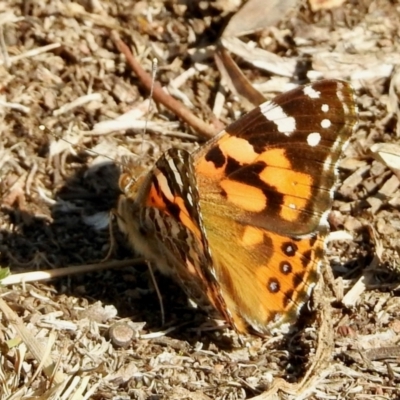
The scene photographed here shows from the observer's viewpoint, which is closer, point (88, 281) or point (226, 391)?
point (226, 391)

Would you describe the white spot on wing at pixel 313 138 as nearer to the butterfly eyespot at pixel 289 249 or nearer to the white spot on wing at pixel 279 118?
the white spot on wing at pixel 279 118

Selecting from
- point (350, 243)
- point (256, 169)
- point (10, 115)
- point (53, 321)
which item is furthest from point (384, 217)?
point (10, 115)

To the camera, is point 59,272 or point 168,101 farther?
point 168,101

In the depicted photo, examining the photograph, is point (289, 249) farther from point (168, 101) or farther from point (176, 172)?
point (168, 101)

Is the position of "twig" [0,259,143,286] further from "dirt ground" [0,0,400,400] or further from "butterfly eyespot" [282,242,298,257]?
"butterfly eyespot" [282,242,298,257]

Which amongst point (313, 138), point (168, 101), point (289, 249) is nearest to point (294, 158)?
point (313, 138)

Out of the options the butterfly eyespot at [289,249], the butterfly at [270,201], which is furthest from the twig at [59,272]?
the butterfly eyespot at [289,249]

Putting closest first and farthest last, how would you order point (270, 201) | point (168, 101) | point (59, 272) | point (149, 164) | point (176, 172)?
1. point (176, 172)
2. point (270, 201)
3. point (59, 272)
4. point (149, 164)
5. point (168, 101)

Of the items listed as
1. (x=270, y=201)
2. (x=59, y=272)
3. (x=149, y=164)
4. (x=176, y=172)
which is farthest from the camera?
(x=149, y=164)

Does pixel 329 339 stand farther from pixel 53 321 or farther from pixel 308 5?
pixel 308 5
